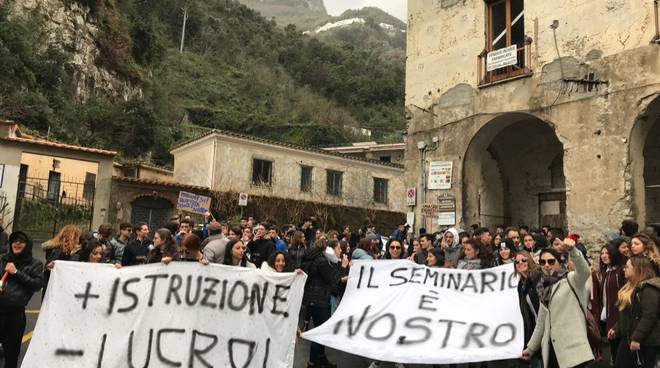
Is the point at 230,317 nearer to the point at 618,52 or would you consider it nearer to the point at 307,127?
the point at 618,52

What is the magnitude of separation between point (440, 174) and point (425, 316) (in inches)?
386

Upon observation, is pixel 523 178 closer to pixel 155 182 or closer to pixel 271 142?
pixel 271 142

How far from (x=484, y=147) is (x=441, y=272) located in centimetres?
948

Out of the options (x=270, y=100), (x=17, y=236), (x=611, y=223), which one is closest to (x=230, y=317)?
(x=17, y=236)

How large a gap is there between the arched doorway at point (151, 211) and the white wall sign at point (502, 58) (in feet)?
53.5

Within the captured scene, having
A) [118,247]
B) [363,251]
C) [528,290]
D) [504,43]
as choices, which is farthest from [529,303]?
[504,43]

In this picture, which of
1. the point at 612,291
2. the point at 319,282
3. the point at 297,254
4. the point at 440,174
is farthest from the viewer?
the point at 440,174

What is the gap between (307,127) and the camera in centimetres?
4762

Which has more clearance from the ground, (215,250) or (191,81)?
(191,81)

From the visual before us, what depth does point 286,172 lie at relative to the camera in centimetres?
2986

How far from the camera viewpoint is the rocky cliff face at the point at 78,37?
28875mm

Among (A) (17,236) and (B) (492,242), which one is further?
(B) (492,242)

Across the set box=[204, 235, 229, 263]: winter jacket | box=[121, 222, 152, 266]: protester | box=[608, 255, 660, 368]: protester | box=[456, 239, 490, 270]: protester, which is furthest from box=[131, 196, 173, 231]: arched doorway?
box=[608, 255, 660, 368]: protester

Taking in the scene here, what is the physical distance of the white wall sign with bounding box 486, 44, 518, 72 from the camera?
1432 centimetres
